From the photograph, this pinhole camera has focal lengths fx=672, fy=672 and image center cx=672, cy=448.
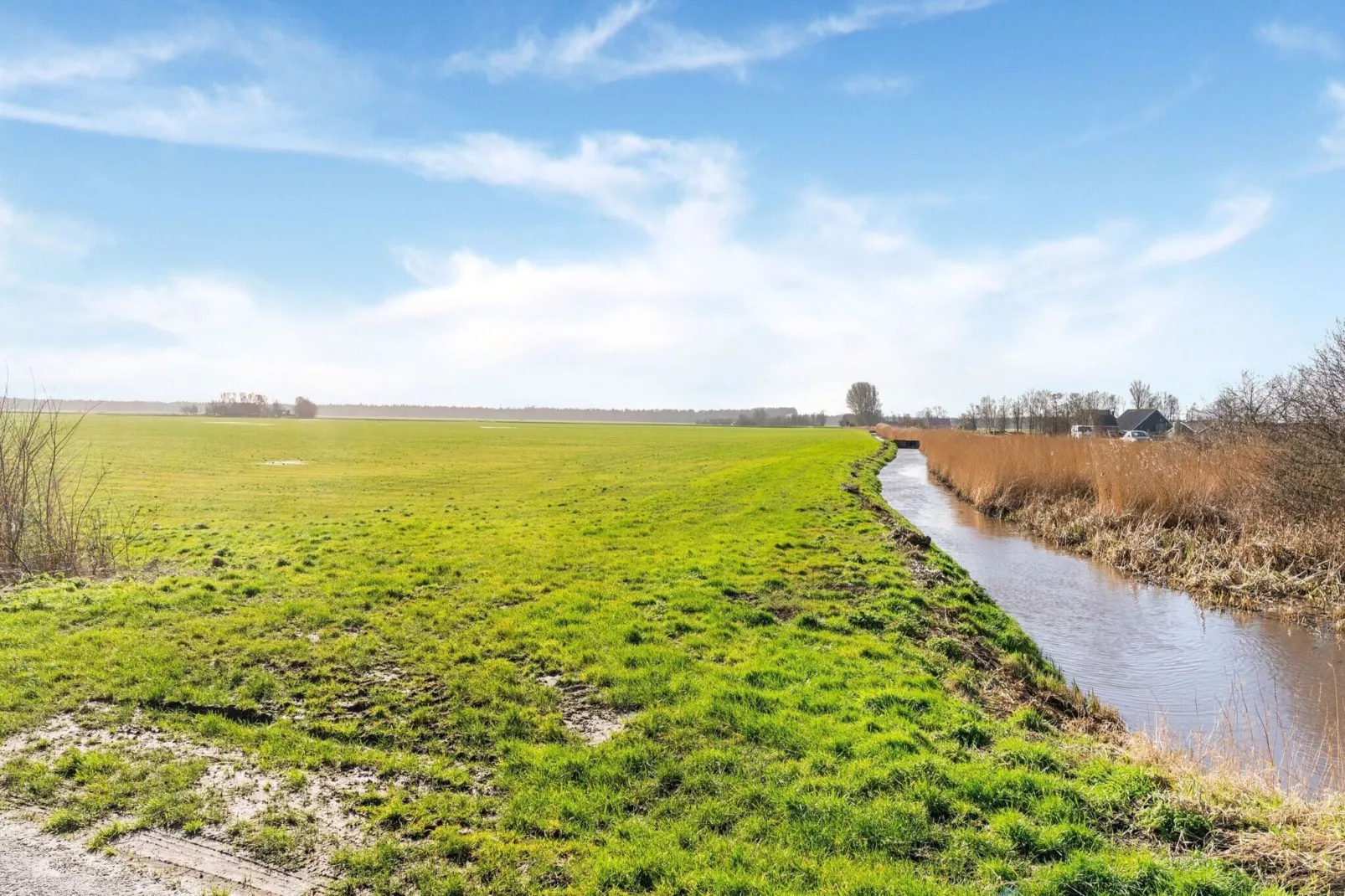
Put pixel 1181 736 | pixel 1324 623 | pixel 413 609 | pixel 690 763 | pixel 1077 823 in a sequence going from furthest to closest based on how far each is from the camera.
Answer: pixel 1324 623 → pixel 413 609 → pixel 1181 736 → pixel 690 763 → pixel 1077 823

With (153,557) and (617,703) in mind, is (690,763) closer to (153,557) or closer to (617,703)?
(617,703)

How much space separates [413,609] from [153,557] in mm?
6743

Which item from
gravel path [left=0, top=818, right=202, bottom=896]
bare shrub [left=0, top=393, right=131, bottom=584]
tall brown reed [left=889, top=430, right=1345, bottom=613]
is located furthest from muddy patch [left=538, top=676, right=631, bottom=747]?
tall brown reed [left=889, top=430, right=1345, bottom=613]

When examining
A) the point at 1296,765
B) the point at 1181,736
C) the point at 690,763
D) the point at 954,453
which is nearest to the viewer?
the point at 690,763

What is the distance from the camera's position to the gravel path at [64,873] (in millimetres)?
Answer: 3988

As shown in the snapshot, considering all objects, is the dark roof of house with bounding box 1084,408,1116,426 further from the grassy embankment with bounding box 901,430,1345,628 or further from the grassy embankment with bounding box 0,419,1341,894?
the grassy embankment with bounding box 0,419,1341,894

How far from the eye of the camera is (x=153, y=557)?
12.7 meters

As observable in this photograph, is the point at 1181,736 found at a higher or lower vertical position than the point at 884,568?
lower

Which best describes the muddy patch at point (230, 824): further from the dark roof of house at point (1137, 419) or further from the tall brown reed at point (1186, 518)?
the dark roof of house at point (1137, 419)

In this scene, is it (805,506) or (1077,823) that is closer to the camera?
(1077,823)

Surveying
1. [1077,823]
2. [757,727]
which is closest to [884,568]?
[757,727]

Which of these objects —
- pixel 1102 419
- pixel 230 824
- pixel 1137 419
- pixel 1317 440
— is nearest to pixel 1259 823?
pixel 230 824

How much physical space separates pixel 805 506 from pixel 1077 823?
1568 centimetres

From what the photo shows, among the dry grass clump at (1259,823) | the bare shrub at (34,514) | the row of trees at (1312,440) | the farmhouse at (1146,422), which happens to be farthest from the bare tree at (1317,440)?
the farmhouse at (1146,422)
